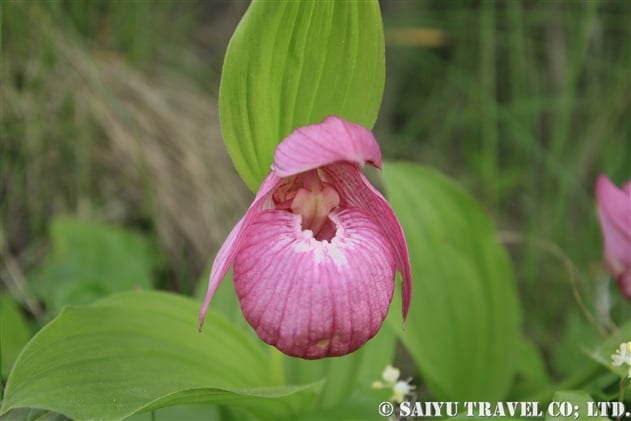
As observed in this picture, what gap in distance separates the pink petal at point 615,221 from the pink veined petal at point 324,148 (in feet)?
1.77

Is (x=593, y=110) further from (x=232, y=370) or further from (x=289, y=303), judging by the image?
(x=289, y=303)

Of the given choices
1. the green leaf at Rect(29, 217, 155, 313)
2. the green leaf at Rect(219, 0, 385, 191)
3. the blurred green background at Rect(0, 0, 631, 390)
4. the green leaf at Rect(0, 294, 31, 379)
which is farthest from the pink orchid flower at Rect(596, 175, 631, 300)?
the green leaf at Rect(0, 294, 31, 379)

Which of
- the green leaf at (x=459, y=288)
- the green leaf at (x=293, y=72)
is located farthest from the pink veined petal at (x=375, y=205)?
the green leaf at (x=459, y=288)

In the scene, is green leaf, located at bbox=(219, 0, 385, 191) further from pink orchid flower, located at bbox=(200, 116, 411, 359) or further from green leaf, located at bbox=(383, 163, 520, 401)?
green leaf, located at bbox=(383, 163, 520, 401)

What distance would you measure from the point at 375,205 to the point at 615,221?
0.50 meters

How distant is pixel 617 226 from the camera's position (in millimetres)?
1195

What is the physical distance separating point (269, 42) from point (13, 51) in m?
1.04

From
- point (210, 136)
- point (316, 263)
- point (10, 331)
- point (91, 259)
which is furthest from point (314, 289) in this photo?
point (210, 136)

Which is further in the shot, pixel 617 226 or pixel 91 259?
pixel 91 259

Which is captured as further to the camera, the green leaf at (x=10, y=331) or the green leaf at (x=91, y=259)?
the green leaf at (x=91, y=259)

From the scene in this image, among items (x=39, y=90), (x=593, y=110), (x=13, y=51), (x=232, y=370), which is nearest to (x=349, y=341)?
(x=232, y=370)

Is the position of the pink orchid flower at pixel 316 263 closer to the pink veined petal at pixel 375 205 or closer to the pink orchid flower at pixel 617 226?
the pink veined petal at pixel 375 205

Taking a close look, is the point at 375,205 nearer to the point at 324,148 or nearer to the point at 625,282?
the point at 324,148

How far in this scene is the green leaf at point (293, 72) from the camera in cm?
90
